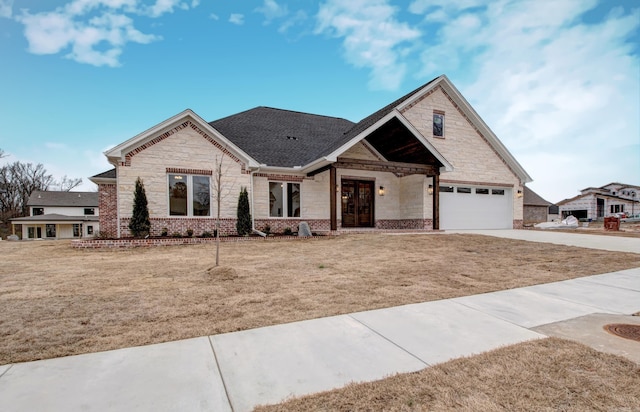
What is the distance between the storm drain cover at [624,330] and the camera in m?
3.11

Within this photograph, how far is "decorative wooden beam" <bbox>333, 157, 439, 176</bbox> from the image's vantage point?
44.2 feet

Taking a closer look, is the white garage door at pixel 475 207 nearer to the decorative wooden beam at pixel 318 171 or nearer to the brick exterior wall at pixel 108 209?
the decorative wooden beam at pixel 318 171

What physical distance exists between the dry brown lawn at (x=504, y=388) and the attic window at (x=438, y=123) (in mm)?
15953

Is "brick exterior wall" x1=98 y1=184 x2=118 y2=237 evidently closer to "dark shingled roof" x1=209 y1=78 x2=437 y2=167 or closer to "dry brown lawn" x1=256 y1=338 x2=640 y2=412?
"dark shingled roof" x1=209 y1=78 x2=437 y2=167

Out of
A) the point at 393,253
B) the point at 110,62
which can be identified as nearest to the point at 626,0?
the point at 393,253

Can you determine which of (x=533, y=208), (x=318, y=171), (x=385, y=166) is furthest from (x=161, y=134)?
(x=533, y=208)

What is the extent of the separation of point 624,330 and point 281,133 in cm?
1641

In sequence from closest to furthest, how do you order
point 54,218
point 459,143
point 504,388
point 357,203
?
point 504,388 → point 357,203 → point 459,143 → point 54,218

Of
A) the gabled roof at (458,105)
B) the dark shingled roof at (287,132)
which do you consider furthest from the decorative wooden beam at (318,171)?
the gabled roof at (458,105)

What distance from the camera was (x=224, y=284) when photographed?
5.39 m

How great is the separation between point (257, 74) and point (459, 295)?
69.3 feet

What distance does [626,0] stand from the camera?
12.2 meters

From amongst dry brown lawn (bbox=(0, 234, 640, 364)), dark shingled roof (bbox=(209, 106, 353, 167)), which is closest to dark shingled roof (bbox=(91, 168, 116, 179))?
dry brown lawn (bbox=(0, 234, 640, 364))

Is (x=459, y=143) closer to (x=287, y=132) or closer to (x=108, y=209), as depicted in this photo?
(x=287, y=132)
